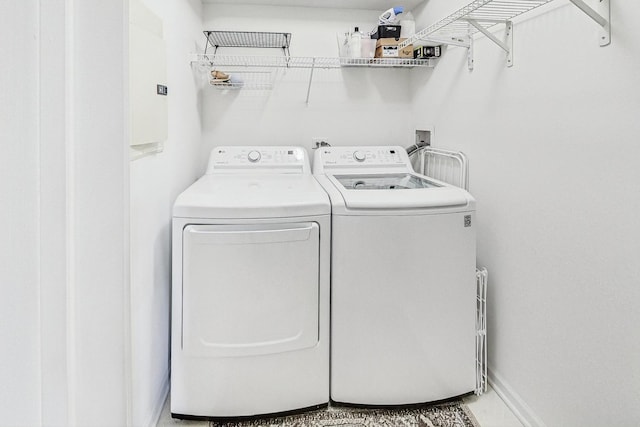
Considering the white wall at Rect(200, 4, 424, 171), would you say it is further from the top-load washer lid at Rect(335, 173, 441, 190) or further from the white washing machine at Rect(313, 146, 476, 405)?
the white washing machine at Rect(313, 146, 476, 405)

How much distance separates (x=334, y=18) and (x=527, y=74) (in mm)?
1511

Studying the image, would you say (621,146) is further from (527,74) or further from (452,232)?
(452,232)

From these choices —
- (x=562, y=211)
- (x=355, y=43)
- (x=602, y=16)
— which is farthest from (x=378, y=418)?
(x=355, y=43)

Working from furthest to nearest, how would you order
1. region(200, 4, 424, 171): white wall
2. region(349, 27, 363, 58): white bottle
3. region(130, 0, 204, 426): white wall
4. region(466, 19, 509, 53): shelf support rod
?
1. region(200, 4, 424, 171): white wall
2. region(349, 27, 363, 58): white bottle
3. region(466, 19, 509, 53): shelf support rod
4. region(130, 0, 204, 426): white wall

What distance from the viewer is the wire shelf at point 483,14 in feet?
4.93

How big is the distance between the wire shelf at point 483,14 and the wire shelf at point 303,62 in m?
0.43

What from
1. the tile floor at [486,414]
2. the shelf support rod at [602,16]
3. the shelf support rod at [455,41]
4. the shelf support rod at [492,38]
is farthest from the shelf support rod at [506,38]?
the tile floor at [486,414]

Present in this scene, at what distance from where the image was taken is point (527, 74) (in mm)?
1663

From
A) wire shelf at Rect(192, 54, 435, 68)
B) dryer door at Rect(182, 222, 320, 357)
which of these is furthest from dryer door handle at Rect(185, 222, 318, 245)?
wire shelf at Rect(192, 54, 435, 68)

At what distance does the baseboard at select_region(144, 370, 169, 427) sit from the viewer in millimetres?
1696

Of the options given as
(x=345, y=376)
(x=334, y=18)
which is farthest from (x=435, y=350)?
(x=334, y=18)

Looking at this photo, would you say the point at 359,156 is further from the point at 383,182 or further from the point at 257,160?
the point at 257,160

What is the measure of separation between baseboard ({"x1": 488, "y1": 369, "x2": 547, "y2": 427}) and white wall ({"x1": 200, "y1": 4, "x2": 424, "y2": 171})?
162cm

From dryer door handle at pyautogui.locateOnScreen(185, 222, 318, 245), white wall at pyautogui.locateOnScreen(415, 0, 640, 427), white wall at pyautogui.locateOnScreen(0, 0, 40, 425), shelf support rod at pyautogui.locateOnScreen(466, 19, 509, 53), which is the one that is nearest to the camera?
white wall at pyautogui.locateOnScreen(0, 0, 40, 425)
